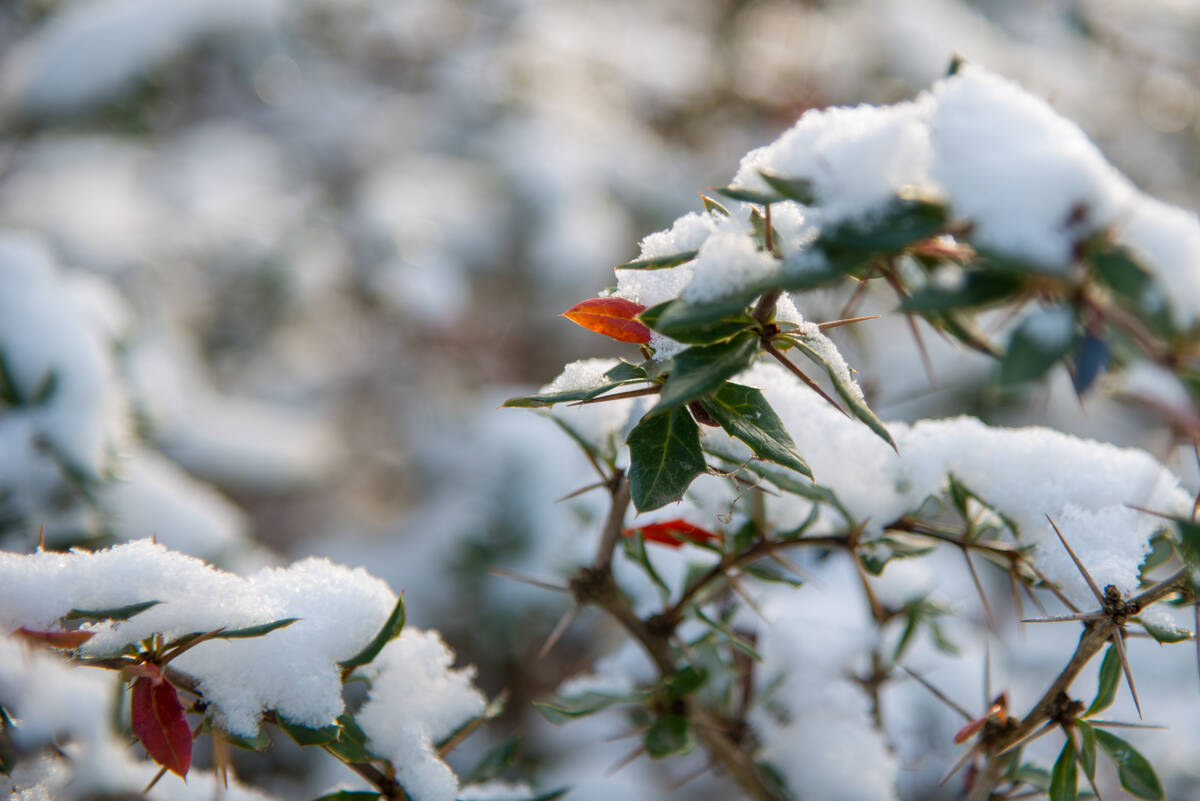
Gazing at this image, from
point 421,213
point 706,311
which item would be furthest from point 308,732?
point 421,213

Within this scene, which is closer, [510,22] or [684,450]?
[684,450]

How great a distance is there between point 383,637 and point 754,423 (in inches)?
11.5

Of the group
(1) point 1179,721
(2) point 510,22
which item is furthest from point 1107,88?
(1) point 1179,721

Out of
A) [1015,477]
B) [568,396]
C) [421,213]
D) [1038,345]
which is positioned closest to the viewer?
[1038,345]

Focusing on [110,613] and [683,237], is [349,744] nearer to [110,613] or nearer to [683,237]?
[110,613]

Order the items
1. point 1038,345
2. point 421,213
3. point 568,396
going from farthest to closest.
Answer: point 421,213 < point 568,396 < point 1038,345

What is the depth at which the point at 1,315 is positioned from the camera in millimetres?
1069

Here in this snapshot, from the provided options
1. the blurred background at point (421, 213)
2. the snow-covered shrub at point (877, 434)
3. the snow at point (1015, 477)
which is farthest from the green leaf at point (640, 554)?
the blurred background at point (421, 213)

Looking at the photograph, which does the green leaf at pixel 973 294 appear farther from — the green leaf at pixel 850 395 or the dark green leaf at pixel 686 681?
the dark green leaf at pixel 686 681

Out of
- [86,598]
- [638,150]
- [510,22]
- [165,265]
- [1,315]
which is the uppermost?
[510,22]

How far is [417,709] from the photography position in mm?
623

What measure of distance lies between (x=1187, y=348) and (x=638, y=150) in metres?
2.40

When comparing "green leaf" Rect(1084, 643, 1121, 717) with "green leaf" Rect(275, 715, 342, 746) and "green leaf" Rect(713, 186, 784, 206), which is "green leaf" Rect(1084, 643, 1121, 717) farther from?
"green leaf" Rect(275, 715, 342, 746)

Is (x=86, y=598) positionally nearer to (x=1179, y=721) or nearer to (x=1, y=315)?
(x=1, y=315)
